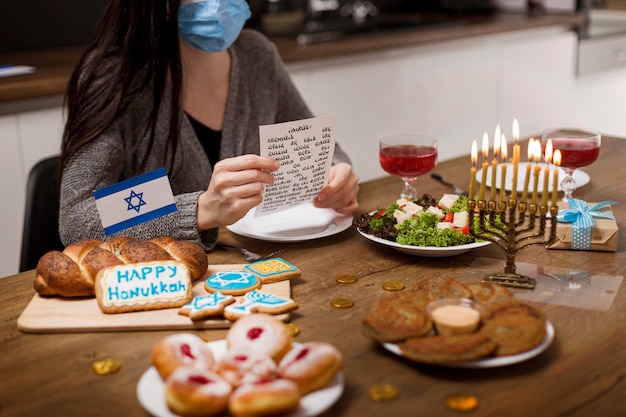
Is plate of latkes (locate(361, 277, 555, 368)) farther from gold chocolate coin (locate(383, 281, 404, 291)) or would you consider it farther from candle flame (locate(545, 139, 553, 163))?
candle flame (locate(545, 139, 553, 163))

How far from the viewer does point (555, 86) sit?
13.8ft

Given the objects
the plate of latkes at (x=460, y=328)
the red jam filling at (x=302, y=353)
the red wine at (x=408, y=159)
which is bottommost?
the plate of latkes at (x=460, y=328)

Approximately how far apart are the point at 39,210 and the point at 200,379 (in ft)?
3.68

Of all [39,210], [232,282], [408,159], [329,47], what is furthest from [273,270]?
[329,47]

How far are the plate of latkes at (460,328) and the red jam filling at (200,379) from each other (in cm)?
25

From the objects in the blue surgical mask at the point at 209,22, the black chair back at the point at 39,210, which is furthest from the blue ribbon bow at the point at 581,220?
the black chair back at the point at 39,210

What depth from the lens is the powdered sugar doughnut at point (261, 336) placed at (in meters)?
1.04

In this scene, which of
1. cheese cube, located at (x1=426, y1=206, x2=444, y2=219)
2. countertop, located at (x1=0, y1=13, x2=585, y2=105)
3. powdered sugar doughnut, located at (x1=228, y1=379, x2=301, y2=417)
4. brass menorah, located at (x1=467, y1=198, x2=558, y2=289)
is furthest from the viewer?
countertop, located at (x1=0, y1=13, x2=585, y2=105)

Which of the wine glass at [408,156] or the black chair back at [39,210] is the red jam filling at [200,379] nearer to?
the wine glass at [408,156]

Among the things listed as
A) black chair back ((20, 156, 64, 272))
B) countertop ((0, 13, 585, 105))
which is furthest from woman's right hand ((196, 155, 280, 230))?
countertop ((0, 13, 585, 105))

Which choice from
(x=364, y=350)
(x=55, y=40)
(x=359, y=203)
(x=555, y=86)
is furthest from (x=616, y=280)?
(x=555, y=86)

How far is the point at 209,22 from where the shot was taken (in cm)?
188

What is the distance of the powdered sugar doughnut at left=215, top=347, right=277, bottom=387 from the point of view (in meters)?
0.98

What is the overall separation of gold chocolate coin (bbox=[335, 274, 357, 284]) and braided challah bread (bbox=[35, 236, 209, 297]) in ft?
0.76
